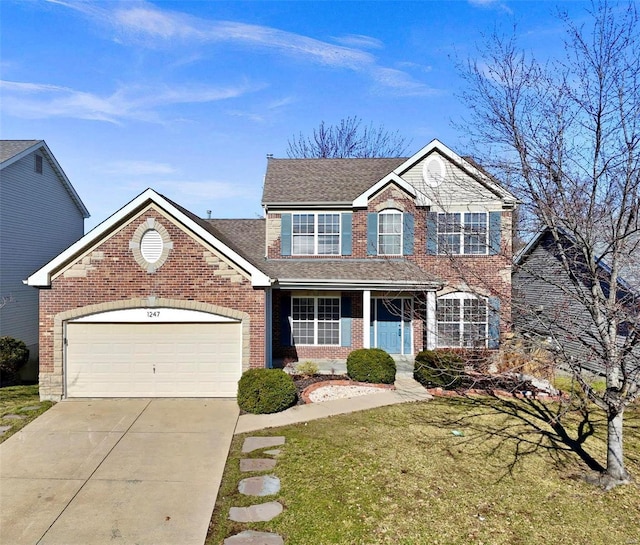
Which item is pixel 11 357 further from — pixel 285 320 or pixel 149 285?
pixel 285 320

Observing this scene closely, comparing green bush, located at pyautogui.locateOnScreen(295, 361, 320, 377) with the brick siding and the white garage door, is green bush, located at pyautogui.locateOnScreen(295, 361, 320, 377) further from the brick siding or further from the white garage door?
the white garage door

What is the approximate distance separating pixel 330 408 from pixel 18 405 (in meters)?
8.03

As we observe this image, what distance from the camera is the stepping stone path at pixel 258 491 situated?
4.86 m

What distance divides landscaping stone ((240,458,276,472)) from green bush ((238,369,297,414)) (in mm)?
2306

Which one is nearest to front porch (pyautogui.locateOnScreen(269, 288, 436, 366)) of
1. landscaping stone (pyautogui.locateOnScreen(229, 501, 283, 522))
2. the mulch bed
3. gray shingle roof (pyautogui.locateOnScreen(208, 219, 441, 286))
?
gray shingle roof (pyautogui.locateOnScreen(208, 219, 441, 286))

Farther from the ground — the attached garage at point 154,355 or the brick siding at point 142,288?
the brick siding at point 142,288

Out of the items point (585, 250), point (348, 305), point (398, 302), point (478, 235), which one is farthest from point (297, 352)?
point (585, 250)

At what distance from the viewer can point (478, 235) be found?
7090mm

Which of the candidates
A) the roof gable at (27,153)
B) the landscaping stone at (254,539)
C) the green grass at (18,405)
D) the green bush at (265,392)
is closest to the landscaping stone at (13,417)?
the green grass at (18,405)

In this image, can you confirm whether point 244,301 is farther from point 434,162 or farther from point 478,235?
point 434,162

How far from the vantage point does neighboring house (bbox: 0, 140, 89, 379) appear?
15.1 m

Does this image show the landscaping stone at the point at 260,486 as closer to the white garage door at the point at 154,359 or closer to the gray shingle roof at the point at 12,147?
the white garage door at the point at 154,359

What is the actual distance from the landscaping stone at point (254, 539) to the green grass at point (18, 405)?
604 cm

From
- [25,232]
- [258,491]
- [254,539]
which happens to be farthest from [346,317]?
[25,232]
